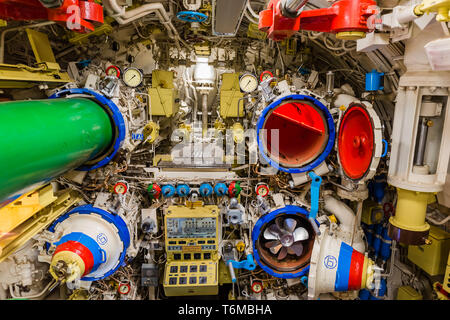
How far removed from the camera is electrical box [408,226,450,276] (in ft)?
9.30

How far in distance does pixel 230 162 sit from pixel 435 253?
2.40m

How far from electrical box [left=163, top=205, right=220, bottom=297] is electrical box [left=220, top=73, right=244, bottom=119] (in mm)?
1282

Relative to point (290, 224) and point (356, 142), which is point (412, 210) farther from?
point (290, 224)

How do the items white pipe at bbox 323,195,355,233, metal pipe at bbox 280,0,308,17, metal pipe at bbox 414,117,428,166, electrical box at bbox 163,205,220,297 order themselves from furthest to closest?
1. white pipe at bbox 323,195,355,233
2. electrical box at bbox 163,205,220,297
3. metal pipe at bbox 414,117,428,166
4. metal pipe at bbox 280,0,308,17

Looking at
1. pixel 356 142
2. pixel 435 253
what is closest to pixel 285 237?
pixel 356 142

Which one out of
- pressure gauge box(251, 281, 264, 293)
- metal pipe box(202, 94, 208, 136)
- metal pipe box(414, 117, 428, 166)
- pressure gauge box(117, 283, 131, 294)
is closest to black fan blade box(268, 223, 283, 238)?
pressure gauge box(251, 281, 264, 293)

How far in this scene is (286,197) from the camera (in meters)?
3.52

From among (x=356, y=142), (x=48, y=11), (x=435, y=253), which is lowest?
(x=435, y=253)

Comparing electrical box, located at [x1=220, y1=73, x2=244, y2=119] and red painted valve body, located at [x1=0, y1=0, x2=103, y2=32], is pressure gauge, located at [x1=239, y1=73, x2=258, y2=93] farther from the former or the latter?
red painted valve body, located at [x1=0, y1=0, x2=103, y2=32]

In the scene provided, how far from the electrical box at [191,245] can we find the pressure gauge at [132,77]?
5.22 feet

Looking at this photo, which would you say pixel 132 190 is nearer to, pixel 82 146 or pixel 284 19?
pixel 82 146

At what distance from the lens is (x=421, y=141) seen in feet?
7.55

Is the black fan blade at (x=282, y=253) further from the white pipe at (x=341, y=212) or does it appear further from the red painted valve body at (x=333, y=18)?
the red painted valve body at (x=333, y=18)

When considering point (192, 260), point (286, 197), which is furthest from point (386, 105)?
point (192, 260)
